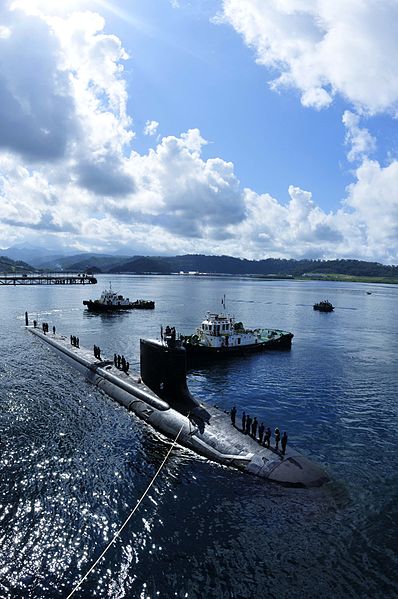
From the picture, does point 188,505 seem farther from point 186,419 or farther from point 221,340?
Result: point 221,340

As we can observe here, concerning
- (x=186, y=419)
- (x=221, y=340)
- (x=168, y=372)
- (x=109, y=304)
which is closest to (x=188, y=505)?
(x=186, y=419)

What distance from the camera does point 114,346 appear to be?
62.5m

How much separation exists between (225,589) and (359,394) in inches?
1145

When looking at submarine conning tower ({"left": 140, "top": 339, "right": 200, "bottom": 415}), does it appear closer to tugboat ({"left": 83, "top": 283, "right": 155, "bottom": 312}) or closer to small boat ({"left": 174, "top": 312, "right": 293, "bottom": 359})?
small boat ({"left": 174, "top": 312, "right": 293, "bottom": 359})

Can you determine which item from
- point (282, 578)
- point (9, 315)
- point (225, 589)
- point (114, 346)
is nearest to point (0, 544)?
point (225, 589)

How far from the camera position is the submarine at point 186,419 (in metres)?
23.4

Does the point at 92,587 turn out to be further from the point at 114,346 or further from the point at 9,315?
the point at 9,315

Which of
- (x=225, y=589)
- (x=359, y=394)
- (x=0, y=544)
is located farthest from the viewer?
(x=359, y=394)

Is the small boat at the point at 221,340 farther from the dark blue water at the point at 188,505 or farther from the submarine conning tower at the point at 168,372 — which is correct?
the submarine conning tower at the point at 168,372

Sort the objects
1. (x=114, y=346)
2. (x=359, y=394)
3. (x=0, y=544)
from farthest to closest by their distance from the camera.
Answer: (x=114, y=346) → (x=359, y=394) → (x=0, y=544)

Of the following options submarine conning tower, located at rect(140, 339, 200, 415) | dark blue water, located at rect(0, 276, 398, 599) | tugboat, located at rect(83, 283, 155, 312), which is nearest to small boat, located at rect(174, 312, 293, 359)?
dark blue water, located at rect(0, 276, 398, 599)

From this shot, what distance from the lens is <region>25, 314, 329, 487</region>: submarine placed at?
2336cm

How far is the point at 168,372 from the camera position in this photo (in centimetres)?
3027

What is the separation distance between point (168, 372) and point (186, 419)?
3.46 meters
